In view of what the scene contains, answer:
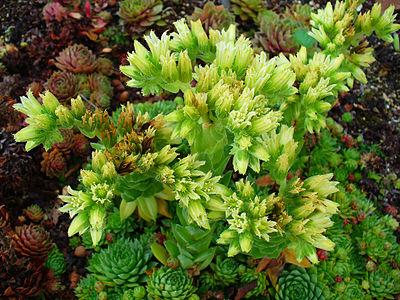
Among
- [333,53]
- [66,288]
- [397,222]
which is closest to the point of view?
[333,53]

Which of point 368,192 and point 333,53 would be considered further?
point 368,192

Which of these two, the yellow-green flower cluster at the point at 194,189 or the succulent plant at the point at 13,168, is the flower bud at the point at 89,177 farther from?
the succulent plant at the point at 13,168

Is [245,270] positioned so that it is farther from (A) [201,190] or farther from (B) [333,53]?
(B) [333,53]

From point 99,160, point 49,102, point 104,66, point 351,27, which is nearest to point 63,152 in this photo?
point 104,66

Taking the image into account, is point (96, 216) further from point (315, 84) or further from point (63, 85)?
point (63, 85)

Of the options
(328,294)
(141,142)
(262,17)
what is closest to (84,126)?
(141,142)

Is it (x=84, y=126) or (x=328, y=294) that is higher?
(x=84, y=126)
